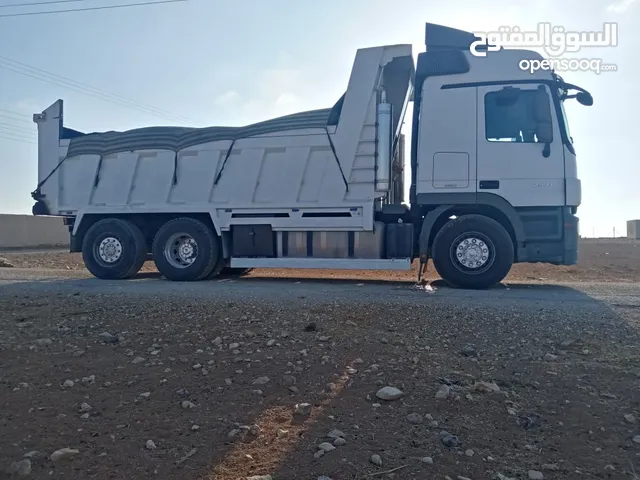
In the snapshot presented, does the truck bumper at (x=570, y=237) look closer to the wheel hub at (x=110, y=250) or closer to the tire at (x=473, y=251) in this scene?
the tire at (x=473, y=251)

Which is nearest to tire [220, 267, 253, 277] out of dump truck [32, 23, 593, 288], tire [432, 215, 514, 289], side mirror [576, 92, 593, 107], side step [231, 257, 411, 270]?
dump truck [32, 23, 593, 288]

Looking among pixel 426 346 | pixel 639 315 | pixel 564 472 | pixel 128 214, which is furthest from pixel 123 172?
pixel 564 472

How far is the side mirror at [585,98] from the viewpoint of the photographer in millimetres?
8797

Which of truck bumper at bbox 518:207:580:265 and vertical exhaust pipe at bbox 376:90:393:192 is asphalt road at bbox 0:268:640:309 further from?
vertical exhaust pipe at bbox 376:90:393:192

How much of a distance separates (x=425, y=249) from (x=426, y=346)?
446cm

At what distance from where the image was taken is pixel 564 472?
117 inches

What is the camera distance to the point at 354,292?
7.98 metres

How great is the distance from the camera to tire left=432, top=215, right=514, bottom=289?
8.65 meters

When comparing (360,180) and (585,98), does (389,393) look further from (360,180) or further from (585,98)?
(585,98)

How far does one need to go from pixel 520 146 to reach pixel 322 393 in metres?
6.25

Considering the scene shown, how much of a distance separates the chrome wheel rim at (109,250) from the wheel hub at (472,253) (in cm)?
621

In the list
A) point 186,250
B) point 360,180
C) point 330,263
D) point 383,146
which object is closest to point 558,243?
point 383,146

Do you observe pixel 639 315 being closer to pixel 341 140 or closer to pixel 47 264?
pixel 341 140

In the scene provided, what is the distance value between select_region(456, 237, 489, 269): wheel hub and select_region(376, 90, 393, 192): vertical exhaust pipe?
5.09 ft
